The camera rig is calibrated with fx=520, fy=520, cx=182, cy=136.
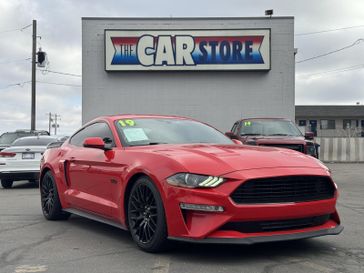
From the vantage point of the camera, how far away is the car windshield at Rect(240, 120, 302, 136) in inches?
513

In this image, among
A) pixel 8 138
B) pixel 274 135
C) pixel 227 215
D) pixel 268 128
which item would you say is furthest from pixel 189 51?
pixel 227 215

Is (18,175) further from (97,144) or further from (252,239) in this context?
(252,239)

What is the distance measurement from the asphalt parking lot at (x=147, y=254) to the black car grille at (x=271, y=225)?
32cm

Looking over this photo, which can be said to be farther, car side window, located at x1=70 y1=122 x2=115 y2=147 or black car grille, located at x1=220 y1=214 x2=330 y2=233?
car side window, located at x1=70 y1=122 x2=115 y2=147

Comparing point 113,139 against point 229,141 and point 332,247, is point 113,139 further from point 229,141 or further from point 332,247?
point 332,247

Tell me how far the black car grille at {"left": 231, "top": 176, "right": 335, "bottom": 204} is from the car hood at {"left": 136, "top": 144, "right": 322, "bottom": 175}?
0.16 meters

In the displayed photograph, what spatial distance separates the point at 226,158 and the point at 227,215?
2.07ft

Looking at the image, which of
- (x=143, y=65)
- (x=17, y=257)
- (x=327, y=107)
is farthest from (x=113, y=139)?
(x=327, y=107)

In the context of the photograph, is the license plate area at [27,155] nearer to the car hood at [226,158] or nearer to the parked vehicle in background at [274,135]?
the parked vehicle in background at [274,135]

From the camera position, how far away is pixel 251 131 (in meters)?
13.2

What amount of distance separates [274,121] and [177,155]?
347 inches

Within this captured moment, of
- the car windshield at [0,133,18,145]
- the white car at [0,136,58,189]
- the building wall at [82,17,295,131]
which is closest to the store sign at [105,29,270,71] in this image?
the building wall at [82,17,295,131]

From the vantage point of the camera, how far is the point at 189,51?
856 inches

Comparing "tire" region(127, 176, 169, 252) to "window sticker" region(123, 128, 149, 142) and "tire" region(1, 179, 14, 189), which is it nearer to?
"window sticker" region(123, 128, 149, 142)
